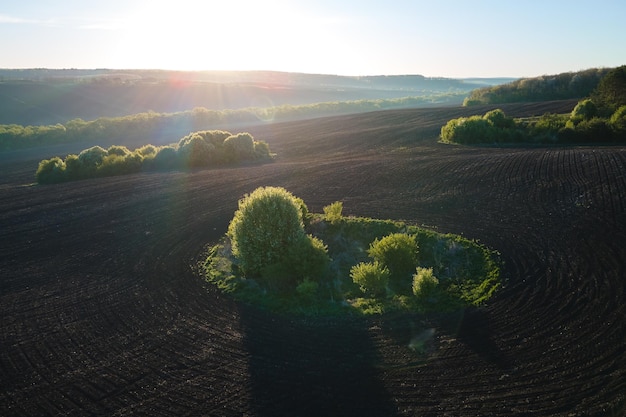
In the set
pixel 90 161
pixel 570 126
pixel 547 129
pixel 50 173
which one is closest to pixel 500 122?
pixel 547 129

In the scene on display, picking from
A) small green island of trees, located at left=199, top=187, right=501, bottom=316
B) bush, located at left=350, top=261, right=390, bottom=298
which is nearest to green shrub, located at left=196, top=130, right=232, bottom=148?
small green island of trees, located at left=199, top=187, right=501, bottom=316

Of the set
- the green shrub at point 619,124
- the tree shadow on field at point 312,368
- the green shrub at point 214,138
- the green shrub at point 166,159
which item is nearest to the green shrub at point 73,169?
the green shrub at point 166,159

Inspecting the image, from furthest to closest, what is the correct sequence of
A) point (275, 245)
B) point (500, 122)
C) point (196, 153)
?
point (196, 153), point (500, 122), point (275, 245)

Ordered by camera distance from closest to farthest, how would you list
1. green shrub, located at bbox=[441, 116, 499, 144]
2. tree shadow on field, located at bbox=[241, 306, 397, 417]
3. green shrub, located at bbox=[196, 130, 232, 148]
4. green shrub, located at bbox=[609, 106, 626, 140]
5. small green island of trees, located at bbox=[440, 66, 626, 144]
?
1. tree shadow on field, located at bbox=[241, 306, 397, 417]
2. green shrub, located at bbox=[609, 106, 626, 140]
3. small green island of trees, located at bbox=[440, 66, 626, 144]
4. green shrub, located at bbox=[441, 116, 499, 144]
5. green shrub, located at bbox=[196, 130, 232, 148]

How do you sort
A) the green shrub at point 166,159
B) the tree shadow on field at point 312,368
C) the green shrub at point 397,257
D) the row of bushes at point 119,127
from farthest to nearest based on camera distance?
the row of bushes at point 119,127 → the green shrub at point 166,159 → the green shrub at point 397,257 → the tree shadow on field at point 312,368

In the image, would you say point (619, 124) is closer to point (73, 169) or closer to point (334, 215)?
point (334, 215)

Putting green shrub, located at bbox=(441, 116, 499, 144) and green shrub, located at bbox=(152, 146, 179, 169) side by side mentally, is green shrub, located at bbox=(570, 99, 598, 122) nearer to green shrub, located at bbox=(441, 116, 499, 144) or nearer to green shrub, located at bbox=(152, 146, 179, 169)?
green shrub, located at bbox=(441, 116, 499, 144)

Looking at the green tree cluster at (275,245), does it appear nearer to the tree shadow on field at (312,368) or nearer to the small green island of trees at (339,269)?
the small green island of trees at (339,269)
